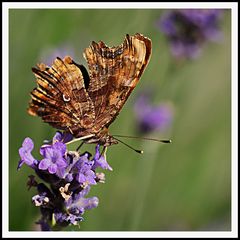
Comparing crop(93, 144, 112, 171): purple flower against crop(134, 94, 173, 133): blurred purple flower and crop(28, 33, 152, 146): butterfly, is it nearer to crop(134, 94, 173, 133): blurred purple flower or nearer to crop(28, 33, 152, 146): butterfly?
crop(28, 33, 152, 146): butterfly

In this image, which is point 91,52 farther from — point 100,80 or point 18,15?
point 18,15

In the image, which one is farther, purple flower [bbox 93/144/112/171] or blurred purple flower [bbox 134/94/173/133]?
blurred purple flower [bbox 134/94/173/133]

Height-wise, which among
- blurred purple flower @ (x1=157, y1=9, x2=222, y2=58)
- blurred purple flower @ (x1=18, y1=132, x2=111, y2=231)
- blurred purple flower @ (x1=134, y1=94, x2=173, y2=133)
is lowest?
blurred purple flower @ (x1=18, y1=132, x2=111, y2=231)

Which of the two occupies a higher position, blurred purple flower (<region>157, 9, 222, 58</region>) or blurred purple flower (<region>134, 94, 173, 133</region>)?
blurred purple flower (<region>157, 9, 222, 58</region>)

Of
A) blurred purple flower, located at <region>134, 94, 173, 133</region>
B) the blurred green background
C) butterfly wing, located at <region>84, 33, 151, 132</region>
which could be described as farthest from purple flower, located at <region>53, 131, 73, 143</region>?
blurred purple flower, located at <region>134, 94, 173, 133</region>

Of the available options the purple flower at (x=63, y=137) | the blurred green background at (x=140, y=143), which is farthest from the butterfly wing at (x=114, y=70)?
the blurred green background at (x=140, y=143)

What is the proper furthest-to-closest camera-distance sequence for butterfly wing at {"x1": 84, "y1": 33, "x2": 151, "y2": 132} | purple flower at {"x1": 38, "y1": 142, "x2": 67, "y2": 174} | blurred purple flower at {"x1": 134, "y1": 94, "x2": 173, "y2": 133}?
1. blurred purple flower at {"x1": 134, "y1": 94, "x2": 173, "y2": 133}
2. butterfly wing at {"x1": 84, "y1": 33, "x2": 151, "y2": 132}
3. purple flower at {"x1": 38, "y1": 142, "x2": 67, "y2": 174}

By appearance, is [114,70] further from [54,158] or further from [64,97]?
[54,158]

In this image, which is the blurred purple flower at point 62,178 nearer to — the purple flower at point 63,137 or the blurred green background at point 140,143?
the purple flower at point 63,137
